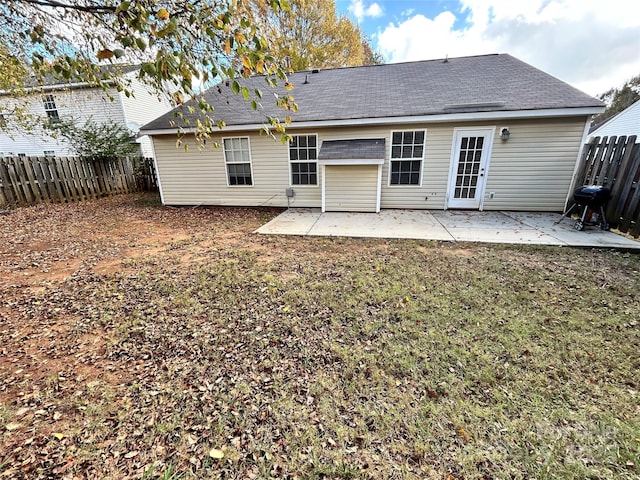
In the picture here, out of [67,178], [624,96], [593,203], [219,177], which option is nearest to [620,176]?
[593,203]

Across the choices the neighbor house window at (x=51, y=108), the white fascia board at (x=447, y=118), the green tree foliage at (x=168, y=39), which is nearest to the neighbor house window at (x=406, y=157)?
the white fascia board at (x=447, y=118)

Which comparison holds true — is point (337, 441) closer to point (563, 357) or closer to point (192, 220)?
point (563, 357)

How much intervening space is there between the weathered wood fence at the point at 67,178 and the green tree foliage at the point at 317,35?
413 inches

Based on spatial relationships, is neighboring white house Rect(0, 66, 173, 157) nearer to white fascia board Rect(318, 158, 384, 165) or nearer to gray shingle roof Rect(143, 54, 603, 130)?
gray shingle roof Rect(143, 54, 603, 130)

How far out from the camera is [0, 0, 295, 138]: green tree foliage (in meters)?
1.95

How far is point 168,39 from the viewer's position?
7.52 feet

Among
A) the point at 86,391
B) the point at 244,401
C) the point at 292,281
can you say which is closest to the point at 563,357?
the point at 244,401

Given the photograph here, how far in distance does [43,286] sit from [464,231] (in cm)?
705

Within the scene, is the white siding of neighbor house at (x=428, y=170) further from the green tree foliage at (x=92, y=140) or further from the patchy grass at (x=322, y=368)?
the green tree foliage at (x=92, y=140)

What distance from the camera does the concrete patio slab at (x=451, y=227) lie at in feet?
17.0

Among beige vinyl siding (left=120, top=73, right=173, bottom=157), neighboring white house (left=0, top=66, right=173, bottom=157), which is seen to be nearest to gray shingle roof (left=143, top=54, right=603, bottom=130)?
beige vinyl siding (left=120, top=73, right=173, bottom=157)

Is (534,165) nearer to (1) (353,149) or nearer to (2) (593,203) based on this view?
(2) (593,203)

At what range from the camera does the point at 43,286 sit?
3.60m

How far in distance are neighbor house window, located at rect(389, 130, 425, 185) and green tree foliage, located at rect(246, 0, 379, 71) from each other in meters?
11.5
